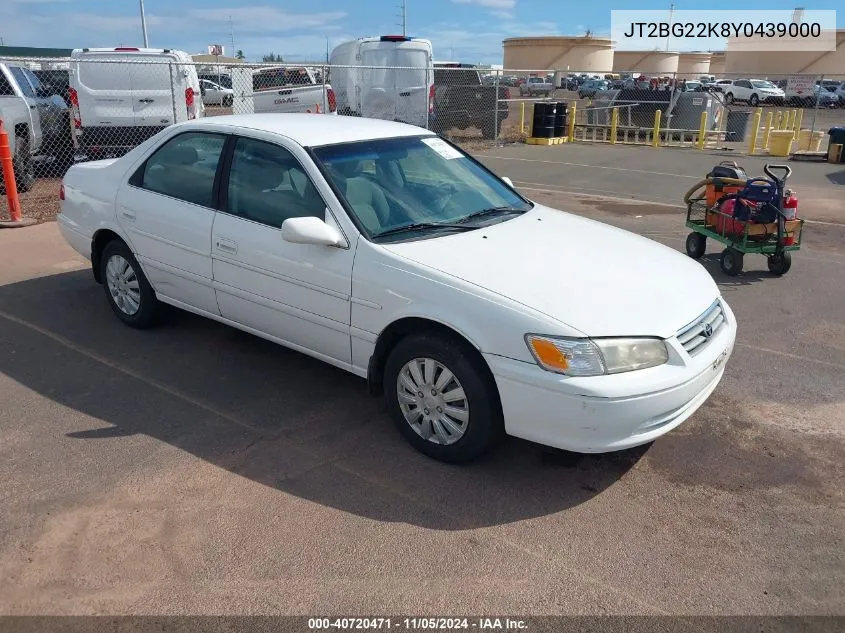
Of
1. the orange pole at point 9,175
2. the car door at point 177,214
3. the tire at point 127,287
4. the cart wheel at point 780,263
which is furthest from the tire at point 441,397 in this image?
the orange pole at point 9,175

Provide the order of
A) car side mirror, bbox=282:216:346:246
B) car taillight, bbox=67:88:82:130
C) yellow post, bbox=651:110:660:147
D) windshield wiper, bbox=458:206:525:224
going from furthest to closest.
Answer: yellow post, bbox=651:110:660:147, car taillight, bbox=67:88:82:130, windshield wiper, bbox=458:206:525:224, car side mirror, bbox=282:216:346:246

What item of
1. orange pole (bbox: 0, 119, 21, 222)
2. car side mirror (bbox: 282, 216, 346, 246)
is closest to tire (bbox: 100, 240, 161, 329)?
car side mirror (bbox: 282, 216, 346, 246)

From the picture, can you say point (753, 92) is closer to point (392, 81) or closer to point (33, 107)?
point (392, 81)

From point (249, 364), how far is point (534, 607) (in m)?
2.83

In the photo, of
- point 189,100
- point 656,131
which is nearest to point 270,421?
point 189,100

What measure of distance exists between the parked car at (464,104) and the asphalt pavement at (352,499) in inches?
645

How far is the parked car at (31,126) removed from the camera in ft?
34.5

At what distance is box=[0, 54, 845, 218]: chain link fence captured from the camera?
37.7ft

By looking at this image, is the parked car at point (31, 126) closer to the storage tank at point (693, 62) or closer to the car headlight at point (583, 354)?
the car headlight at point (583, 354)

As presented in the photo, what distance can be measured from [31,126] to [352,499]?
10140 millimetres

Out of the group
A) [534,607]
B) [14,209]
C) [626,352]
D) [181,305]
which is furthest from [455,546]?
[14,209]

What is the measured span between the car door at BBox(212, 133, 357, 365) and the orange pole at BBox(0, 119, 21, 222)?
5350mm

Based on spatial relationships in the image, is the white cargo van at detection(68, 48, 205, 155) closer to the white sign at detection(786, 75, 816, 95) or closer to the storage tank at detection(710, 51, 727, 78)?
the white sign at detection(786, 75, 816, 95)

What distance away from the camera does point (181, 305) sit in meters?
5.07
